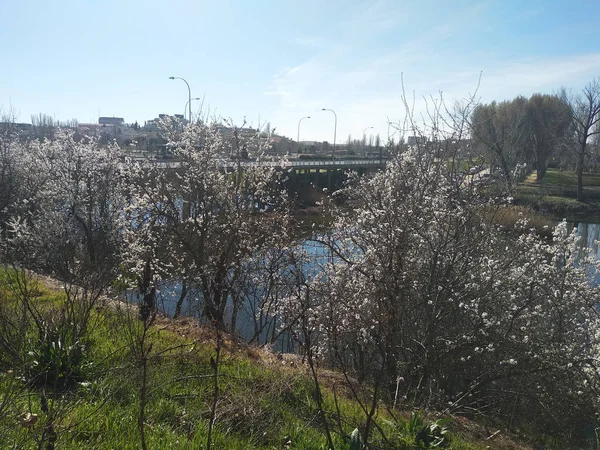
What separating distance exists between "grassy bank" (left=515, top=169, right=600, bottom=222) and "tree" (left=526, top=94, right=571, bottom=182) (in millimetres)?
2808

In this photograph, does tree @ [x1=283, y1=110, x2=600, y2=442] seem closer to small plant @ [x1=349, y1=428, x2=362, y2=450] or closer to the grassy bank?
small plant @ [x1=349, y1=428, x2=362, y2=450]

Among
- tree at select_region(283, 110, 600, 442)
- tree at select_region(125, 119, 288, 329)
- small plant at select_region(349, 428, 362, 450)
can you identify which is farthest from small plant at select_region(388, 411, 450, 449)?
tree at select_region(125, 119, 288, 329)

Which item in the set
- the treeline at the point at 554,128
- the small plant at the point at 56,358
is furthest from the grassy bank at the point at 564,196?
the small plant at the point at 56,358

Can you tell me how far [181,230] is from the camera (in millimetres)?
15234

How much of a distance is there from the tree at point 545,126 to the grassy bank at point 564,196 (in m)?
2.81

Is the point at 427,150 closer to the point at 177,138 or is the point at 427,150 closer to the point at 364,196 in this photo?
the point at 364,196

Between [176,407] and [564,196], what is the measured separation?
5210 cm

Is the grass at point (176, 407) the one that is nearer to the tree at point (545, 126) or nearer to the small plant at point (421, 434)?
the small plant at point (421, 434)

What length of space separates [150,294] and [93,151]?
8.14 m

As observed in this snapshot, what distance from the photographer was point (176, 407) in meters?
4.27

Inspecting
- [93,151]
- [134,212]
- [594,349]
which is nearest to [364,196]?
[594,349]

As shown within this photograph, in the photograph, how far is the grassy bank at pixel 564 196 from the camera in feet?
123

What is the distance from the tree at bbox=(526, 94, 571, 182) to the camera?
54.8 m

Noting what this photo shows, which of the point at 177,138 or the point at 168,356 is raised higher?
the point at 177,138
